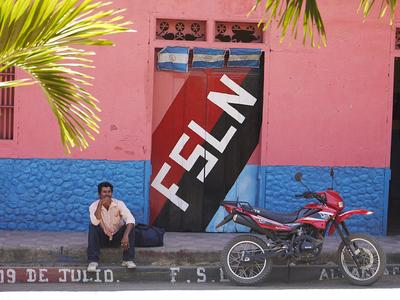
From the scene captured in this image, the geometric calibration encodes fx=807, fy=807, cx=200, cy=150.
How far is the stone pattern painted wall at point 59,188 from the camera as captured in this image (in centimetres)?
1020

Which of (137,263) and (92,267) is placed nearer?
(92,267)

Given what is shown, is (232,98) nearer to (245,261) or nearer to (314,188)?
(314,188)

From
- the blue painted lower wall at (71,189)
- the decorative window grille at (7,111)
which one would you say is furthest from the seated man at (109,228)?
the decorative window grille at (7,111)

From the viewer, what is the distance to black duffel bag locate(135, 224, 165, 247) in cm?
917

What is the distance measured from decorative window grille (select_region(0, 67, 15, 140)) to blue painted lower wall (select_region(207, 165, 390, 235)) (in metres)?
2.87

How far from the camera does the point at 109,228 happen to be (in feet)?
29.2

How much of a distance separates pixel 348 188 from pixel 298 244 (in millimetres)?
2385

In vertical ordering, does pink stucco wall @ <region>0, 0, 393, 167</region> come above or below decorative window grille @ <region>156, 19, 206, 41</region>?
below

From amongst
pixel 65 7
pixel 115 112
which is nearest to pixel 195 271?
pixel 115 112

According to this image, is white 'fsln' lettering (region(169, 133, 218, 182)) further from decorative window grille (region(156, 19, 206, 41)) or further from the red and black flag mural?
decorative window grille (region(156, 19, 206, 41))

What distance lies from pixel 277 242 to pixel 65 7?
16.5 ft

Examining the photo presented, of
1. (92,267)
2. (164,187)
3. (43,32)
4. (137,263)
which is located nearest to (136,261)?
(137,263)

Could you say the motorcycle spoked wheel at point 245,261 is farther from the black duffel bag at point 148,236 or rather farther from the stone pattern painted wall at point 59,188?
the stone pattern painted wall at point 59,188

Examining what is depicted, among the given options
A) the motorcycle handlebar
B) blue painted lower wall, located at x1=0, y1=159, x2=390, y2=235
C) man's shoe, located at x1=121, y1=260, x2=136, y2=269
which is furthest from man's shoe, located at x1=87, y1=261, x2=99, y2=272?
the motorcycle handlebar
